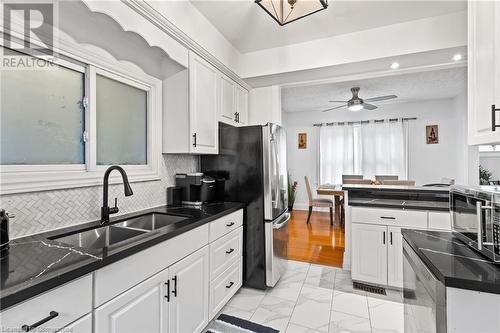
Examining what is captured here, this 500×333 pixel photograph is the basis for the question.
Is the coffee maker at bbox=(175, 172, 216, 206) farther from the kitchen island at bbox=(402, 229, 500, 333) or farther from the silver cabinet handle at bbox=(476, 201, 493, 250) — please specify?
the silver cabinet handle at bbox=(476, 201, 493, 250)

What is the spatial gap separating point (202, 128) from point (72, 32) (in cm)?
116

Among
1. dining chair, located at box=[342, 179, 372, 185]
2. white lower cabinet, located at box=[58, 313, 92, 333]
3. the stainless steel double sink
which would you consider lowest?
white lower cabinet, located at box=[58, 313, 92, 333]

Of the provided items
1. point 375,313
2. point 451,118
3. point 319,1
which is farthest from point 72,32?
point 451,118

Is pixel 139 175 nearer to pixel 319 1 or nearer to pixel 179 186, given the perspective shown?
pixel 179 186

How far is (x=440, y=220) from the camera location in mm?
2314

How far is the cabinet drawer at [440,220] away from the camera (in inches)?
90.4

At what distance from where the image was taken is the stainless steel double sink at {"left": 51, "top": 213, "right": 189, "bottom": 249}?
1.47 meters

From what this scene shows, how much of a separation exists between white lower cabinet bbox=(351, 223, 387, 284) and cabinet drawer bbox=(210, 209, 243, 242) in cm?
125

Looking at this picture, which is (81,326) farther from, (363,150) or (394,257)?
(363,150)

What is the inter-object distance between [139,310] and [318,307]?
63.5 inches

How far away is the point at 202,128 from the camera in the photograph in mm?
2367

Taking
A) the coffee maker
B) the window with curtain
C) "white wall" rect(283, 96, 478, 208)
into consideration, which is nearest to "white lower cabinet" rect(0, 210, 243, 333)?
the coffee maker

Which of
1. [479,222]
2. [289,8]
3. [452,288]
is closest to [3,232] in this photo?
[452,288]

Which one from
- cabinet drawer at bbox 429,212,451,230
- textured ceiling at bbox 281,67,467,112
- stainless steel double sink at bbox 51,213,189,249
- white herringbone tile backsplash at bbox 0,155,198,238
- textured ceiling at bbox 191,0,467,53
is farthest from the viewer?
textured ceiling at bbox 281,67,467,112
